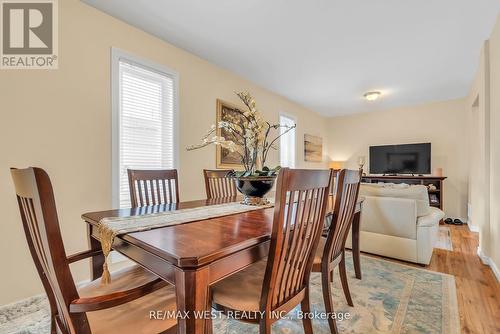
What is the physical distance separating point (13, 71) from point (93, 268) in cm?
164

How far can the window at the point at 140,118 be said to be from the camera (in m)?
2.34

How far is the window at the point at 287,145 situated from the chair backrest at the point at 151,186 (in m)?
3.10

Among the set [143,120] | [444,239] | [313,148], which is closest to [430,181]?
[444,239]

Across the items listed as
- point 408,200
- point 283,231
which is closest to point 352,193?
point 283,231

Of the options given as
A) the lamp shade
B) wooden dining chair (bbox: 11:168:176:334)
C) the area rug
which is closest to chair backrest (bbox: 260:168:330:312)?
wooden dining chair (bbox: 11:168:176:334)

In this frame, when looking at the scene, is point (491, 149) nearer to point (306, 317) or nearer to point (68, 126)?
point (306, 317)

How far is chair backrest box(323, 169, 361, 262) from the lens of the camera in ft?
4.42

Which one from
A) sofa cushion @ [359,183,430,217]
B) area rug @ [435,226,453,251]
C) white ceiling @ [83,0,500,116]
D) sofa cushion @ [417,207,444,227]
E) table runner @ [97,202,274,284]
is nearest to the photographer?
table runner @ [97,202,274,284]

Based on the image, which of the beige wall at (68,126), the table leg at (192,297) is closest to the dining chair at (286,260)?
the table leg at (192,297)

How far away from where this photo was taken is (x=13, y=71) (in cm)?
180

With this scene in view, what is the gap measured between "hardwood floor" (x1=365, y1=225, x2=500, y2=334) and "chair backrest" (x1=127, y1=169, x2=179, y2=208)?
7.59 ft

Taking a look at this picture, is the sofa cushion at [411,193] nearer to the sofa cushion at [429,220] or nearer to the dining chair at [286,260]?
the sofa cushion at [429,220]

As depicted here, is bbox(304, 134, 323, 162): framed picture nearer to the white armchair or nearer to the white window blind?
the white armchair

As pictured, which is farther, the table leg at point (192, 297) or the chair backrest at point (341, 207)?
the chair backrest at point (341, 207)
